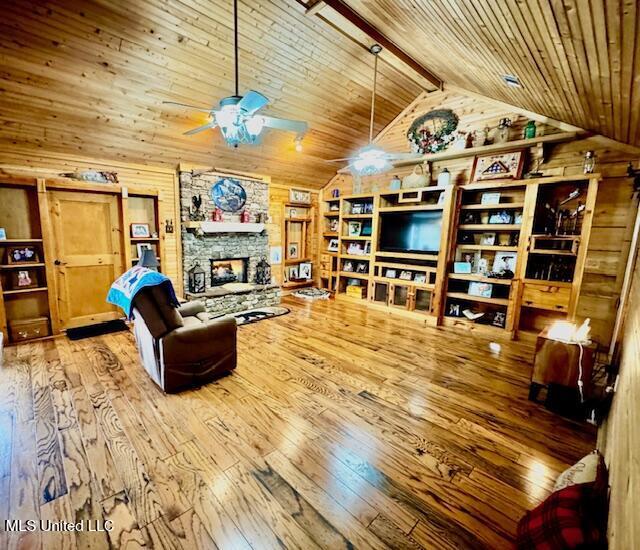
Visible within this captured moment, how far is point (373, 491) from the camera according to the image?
5.51 ft

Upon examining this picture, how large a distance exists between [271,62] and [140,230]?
10.4 ft

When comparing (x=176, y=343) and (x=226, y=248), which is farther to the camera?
(x=226, y=248)

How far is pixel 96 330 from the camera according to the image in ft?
13.6

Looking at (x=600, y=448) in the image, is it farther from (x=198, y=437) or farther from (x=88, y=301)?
(x=88, y=301)

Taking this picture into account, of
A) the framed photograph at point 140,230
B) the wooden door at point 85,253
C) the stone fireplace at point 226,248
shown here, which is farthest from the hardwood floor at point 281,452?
the stone fireplace at point 226,248

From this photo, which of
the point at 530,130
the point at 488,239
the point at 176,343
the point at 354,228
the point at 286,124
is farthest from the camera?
the point at 354,228

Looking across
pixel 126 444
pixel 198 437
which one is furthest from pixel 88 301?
pixel 198 437

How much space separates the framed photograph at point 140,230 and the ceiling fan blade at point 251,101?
3.19 meters

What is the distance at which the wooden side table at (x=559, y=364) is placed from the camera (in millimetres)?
2330

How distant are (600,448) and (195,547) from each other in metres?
2.58

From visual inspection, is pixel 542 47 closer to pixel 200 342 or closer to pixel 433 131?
pixel 433 131

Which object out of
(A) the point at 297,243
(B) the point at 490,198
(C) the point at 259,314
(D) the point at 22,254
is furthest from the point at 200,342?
(A) the point at 297,243

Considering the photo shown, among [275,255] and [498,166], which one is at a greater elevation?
[498,166]

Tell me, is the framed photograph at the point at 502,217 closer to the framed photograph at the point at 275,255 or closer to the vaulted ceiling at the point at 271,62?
the vaulted ceiling at the point at 271,62
